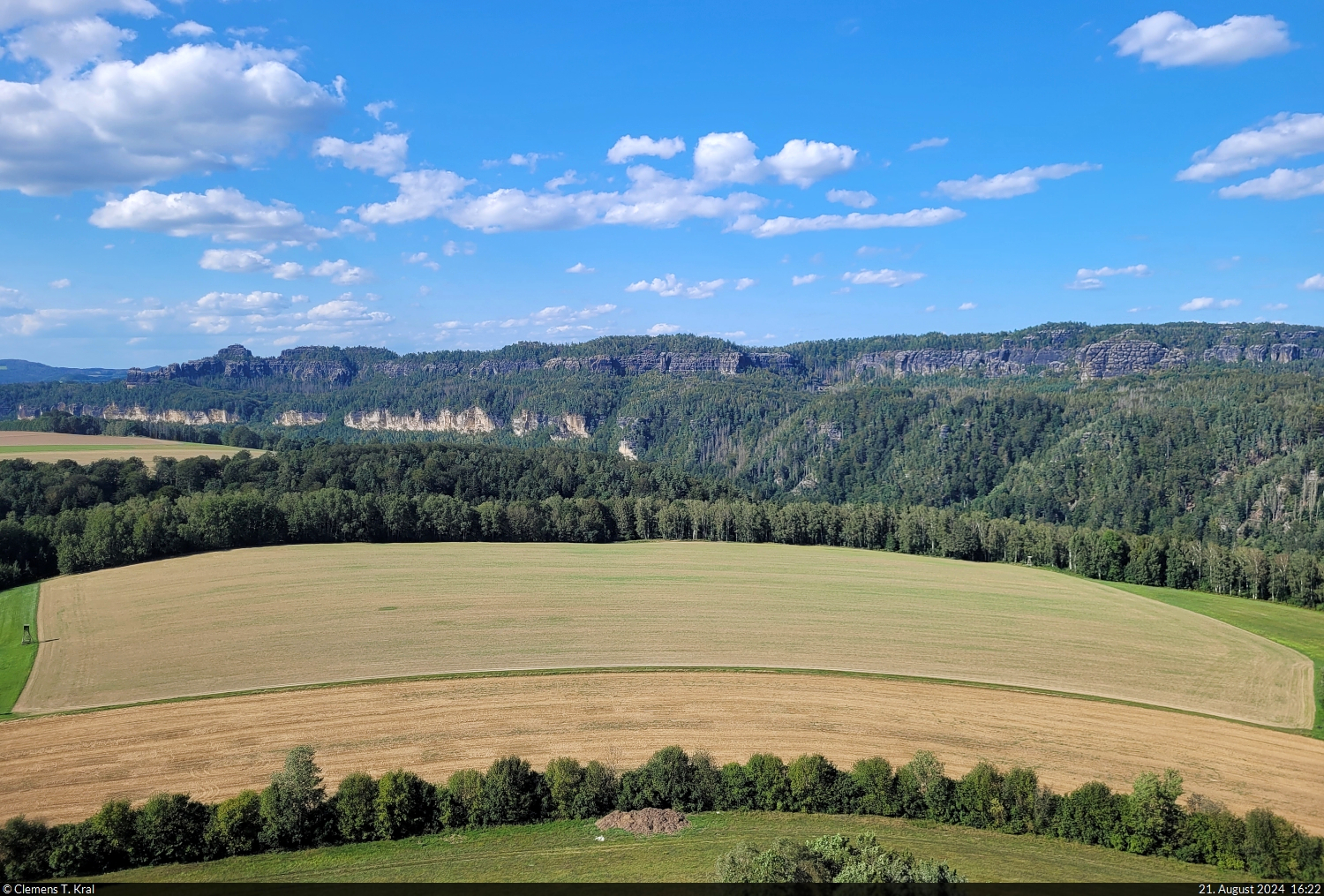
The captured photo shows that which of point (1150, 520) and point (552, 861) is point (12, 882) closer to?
point (552, 861)

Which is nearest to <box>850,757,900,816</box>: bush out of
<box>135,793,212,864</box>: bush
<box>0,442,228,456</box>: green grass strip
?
<box>135,793,212,864</box>: bush

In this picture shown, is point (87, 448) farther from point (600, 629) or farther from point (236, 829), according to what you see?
point (236, 829)

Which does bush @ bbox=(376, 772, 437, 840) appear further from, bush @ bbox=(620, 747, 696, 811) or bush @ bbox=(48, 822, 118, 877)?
bush @ bbox=(48, 822, 118, 877)

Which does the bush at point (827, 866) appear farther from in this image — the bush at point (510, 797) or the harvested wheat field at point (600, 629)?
the harvested wheat field at point (600, 629)

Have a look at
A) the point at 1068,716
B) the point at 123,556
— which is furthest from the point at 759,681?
the point at 123,556

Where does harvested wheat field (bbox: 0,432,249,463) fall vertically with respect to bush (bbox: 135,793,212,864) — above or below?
above

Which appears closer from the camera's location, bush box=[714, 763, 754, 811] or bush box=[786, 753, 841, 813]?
bush box=[786, 753, 841, 813]

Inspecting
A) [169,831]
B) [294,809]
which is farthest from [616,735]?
[169,831]

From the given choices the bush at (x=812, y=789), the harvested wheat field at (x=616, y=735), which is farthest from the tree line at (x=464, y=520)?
the bush at (x=812, y=789)
